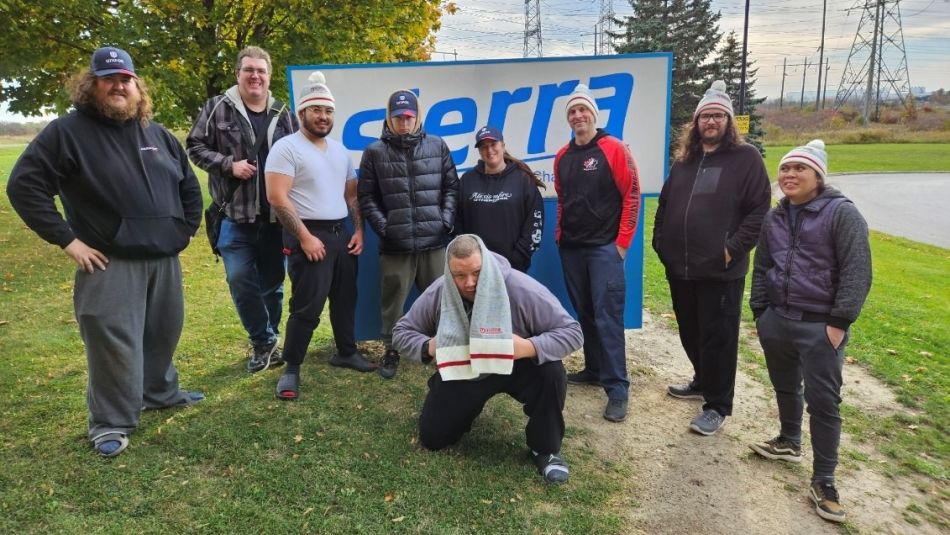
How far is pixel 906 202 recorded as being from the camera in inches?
806

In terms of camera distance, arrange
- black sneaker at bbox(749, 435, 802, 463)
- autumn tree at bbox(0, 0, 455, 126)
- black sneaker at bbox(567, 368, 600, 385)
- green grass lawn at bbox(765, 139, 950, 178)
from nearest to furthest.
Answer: black sneaker at bbox(749, 435, 802, 463) < black sneaker at bbox(567, 368, 600, 385) < autumn tree at bbox(0, 0, 455, 126) < green grass lawn at bbox(765, 139, 950, 178)

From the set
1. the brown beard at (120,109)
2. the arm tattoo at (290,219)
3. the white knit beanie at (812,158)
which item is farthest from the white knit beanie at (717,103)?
the brown beard at (120,109)

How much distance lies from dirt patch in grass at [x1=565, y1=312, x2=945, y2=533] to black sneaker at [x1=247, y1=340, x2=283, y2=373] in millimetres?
2154

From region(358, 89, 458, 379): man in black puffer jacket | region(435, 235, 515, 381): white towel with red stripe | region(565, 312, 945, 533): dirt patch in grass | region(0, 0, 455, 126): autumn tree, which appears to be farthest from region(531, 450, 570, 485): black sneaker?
region(0, 0, 455, 126): autumn tree

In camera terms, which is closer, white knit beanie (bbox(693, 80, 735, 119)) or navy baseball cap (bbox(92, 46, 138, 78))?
navy baseball cap (bbox(92, 46, 138, 78))

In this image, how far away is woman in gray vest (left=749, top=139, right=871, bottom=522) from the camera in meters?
2.70

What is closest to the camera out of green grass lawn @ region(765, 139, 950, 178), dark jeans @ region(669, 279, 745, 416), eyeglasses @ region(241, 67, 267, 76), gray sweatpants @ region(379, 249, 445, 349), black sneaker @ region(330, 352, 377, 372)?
dark jeans @ region(669, 279, 745, 416)

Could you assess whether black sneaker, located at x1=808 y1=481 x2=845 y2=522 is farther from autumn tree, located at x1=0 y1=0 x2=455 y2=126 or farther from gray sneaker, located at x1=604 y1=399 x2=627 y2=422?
autumn tree, located at x1=0 y1=0 x2=455 y2=126

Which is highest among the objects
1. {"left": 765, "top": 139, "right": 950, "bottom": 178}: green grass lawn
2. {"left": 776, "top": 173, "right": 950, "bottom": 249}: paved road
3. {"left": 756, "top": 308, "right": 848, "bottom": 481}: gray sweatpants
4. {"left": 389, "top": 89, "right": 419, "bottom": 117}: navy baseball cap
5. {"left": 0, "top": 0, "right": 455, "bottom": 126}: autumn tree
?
{"left": 0, "top": 0, "right": 455, "bottom": 126}: autumn tree

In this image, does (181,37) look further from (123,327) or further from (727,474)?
(727,474)

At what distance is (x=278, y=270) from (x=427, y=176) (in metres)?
1.29

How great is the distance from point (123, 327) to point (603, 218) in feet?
9.31

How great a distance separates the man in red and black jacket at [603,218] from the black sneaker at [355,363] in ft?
5.41

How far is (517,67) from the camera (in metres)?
4.59
